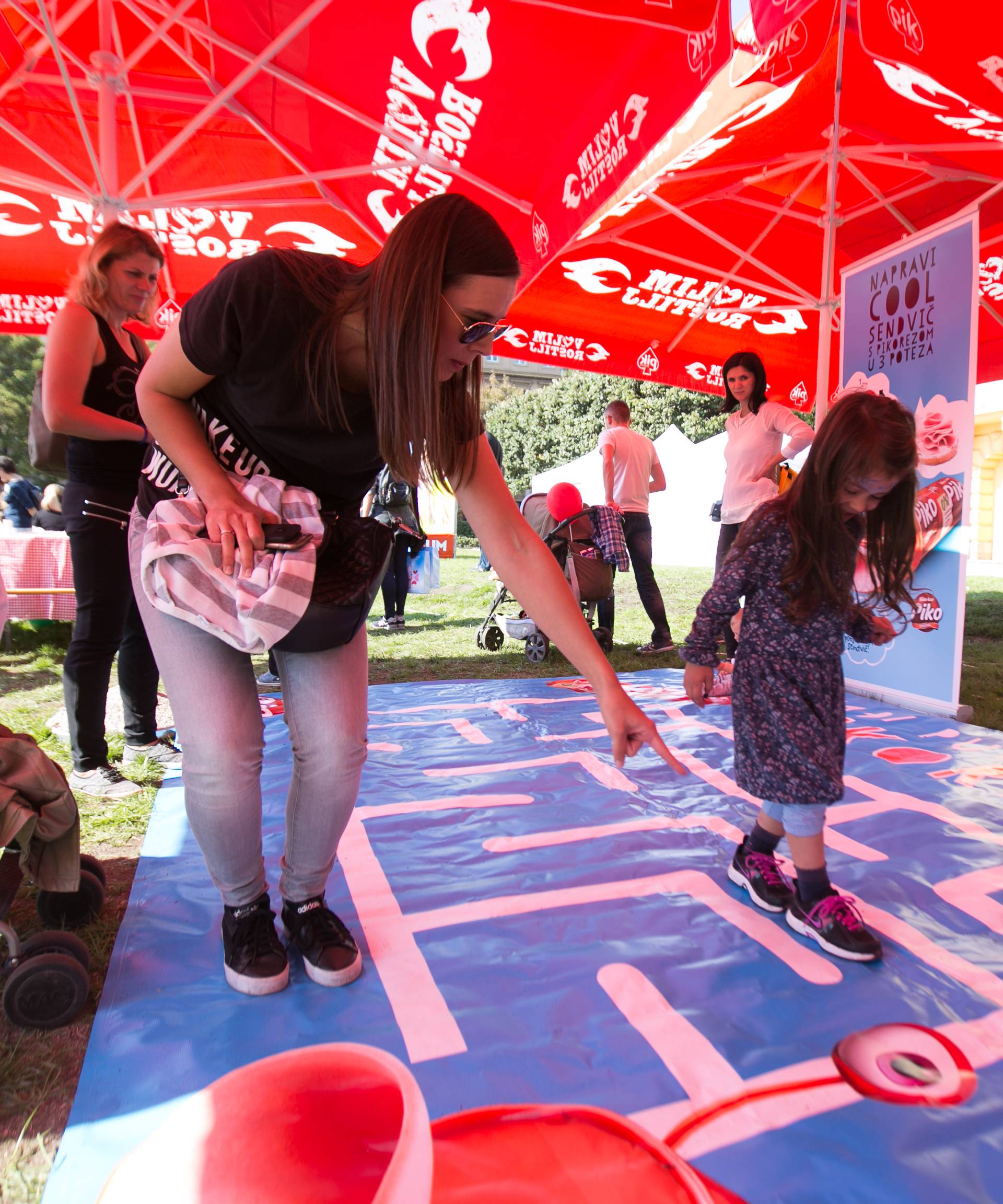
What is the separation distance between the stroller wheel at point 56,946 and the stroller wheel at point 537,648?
149 inches

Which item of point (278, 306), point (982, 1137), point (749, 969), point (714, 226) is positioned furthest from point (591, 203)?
point (714, 226)

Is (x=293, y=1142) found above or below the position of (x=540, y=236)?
below

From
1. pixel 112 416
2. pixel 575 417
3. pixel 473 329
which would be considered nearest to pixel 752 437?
pixel 112 416

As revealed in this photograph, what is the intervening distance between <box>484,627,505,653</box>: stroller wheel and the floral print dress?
11.9 ft

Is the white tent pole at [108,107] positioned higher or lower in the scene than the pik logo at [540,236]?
higher

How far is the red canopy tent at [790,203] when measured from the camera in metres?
3.44

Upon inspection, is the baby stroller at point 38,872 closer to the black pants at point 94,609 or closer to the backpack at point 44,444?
the black pants at point 94,609

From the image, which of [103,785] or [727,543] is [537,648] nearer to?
[727,543]

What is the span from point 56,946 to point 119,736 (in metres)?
1.96

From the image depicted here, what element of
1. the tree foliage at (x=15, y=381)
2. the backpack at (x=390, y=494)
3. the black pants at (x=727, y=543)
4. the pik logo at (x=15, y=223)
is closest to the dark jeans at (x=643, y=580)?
the black pants at (x=727, y=543)

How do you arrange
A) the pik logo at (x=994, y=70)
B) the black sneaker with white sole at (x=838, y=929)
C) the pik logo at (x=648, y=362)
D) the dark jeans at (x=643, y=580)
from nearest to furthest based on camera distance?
the black sneaker with white sole at (x=838, y=929), the pik logo at (x=994, y=70), the dark jeans at (x=643, y=580), the pik logo at (x=648, y=362)

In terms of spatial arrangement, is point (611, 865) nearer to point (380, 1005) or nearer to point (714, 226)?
point (380, 1005)

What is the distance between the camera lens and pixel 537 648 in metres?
5.09

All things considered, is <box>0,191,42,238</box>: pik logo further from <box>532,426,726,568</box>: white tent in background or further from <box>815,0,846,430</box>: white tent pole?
<box>532,426,726,568</box>: white tent in background
